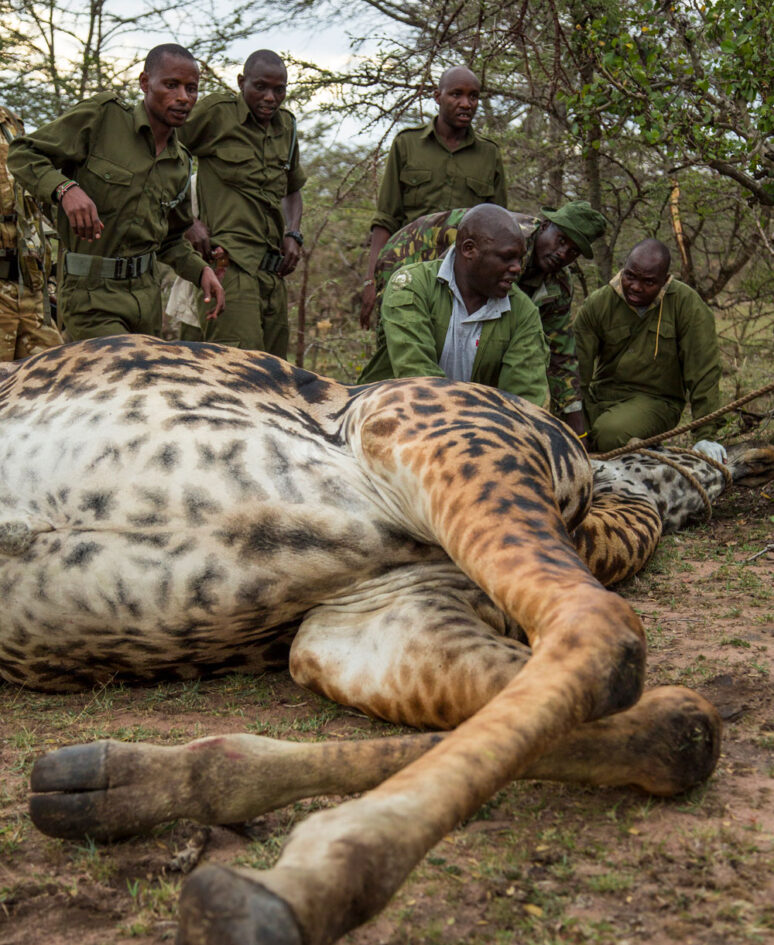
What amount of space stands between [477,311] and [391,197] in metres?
2.32

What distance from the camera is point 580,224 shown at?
5746mm

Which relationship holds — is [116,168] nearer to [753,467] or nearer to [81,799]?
[753,467]

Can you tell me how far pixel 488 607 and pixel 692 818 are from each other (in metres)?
0.91

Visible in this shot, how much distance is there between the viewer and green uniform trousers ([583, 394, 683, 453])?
6129 mm

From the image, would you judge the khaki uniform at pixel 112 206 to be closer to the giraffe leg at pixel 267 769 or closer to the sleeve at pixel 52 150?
the sleeve at pixel 52 150

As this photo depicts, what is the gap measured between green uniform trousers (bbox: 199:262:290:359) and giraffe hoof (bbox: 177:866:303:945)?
16.2ft

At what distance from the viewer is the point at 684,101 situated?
216 inches

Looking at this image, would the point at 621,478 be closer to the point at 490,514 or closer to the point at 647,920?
the point at 490,514

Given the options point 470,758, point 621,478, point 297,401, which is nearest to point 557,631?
point 470,758

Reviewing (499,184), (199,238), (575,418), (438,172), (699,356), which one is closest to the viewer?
(575,418)

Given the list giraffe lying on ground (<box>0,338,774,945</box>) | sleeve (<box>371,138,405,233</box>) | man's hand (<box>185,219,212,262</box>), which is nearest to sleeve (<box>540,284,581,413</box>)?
sleeve (<box>371,138,405,233</box>)

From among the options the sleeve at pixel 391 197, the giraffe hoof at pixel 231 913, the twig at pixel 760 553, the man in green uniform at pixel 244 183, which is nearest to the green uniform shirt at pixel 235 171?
the man in green uniform at pixel 244 183

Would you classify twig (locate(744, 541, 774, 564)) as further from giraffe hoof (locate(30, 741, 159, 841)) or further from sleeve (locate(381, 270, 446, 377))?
giraffe hoof (locate(30, 741, 159, 841))

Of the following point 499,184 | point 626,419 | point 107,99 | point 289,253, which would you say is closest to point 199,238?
point 289,253
